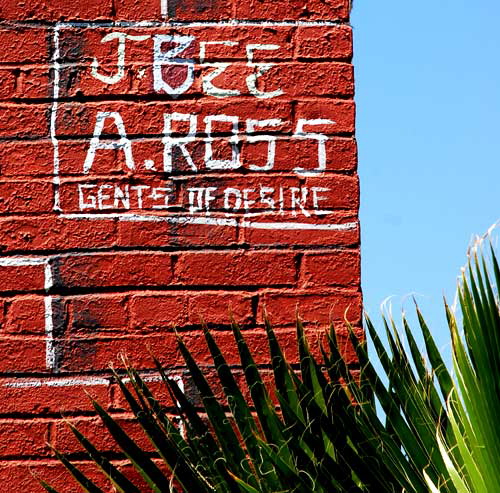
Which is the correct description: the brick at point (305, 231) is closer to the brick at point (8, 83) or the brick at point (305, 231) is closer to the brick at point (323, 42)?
the brick at point (323, 42)

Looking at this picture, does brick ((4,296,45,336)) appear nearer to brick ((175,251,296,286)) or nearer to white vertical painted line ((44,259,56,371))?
white vertical painted line ((44,259,56,371))

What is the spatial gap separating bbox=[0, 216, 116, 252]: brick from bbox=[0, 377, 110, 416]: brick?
370 millimetres

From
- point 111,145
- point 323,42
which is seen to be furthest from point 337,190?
point 111,145

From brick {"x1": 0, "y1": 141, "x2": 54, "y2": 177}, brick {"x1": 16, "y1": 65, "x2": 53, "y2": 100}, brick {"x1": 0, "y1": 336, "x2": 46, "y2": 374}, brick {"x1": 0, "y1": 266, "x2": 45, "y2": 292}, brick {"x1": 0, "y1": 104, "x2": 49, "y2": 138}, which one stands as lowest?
brick {"x1": 0, "y1": 336, "x2": 46, "y2": 374}

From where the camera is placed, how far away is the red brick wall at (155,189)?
2.65 metres

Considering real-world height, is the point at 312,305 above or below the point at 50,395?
above

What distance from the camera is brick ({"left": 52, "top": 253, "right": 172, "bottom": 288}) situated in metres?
2.68

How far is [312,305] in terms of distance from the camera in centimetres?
266

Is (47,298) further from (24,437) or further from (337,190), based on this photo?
(337,190)

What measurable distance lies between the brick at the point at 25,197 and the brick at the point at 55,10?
501 mm

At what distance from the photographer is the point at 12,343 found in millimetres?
2660

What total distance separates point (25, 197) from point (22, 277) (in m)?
0.23

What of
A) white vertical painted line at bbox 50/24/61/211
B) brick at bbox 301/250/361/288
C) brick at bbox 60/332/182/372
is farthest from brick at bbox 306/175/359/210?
white vertical painted line at bbox 50/24/61/211

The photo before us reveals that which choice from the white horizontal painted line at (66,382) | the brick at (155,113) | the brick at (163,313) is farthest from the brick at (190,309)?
the brick at (155,113)
